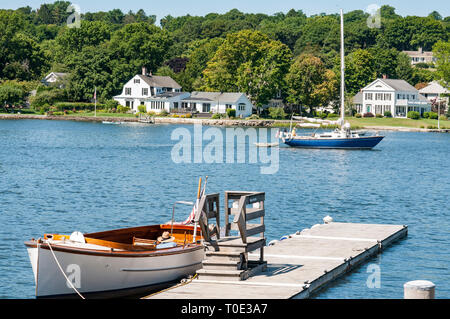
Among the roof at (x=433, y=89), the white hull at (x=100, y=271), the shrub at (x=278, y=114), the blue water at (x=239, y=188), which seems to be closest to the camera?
the white hull at (x=100, y=271)

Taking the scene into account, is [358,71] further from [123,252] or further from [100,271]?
[100,271]

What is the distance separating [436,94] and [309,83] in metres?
35.2

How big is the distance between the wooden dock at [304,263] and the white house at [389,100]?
106 meters

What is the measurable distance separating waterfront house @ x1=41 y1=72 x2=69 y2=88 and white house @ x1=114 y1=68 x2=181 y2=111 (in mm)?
10325

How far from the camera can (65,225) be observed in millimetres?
30547

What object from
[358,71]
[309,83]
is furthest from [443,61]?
[309,83]

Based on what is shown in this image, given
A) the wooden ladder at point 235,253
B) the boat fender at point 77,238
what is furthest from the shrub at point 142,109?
the boat fender at point 77,238

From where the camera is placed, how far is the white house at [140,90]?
135m

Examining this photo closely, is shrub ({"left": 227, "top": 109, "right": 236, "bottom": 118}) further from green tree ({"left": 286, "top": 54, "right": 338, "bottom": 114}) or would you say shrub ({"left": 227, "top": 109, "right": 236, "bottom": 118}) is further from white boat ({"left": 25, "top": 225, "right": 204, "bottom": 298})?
white boat ({"left": 25, "top": 225, "right": 204, "bottom": 298})

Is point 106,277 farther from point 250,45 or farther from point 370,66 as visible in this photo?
point 370,66

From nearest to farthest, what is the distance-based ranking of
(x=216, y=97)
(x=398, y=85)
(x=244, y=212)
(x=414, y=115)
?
(x=244, y=212), (x=414, y=115), (x=216, y=97), (x=398, y=85)

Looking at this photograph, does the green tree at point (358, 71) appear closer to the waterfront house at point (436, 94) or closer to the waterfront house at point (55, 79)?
the waterfront house at point (436, 94)

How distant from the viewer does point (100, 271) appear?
1792cm
